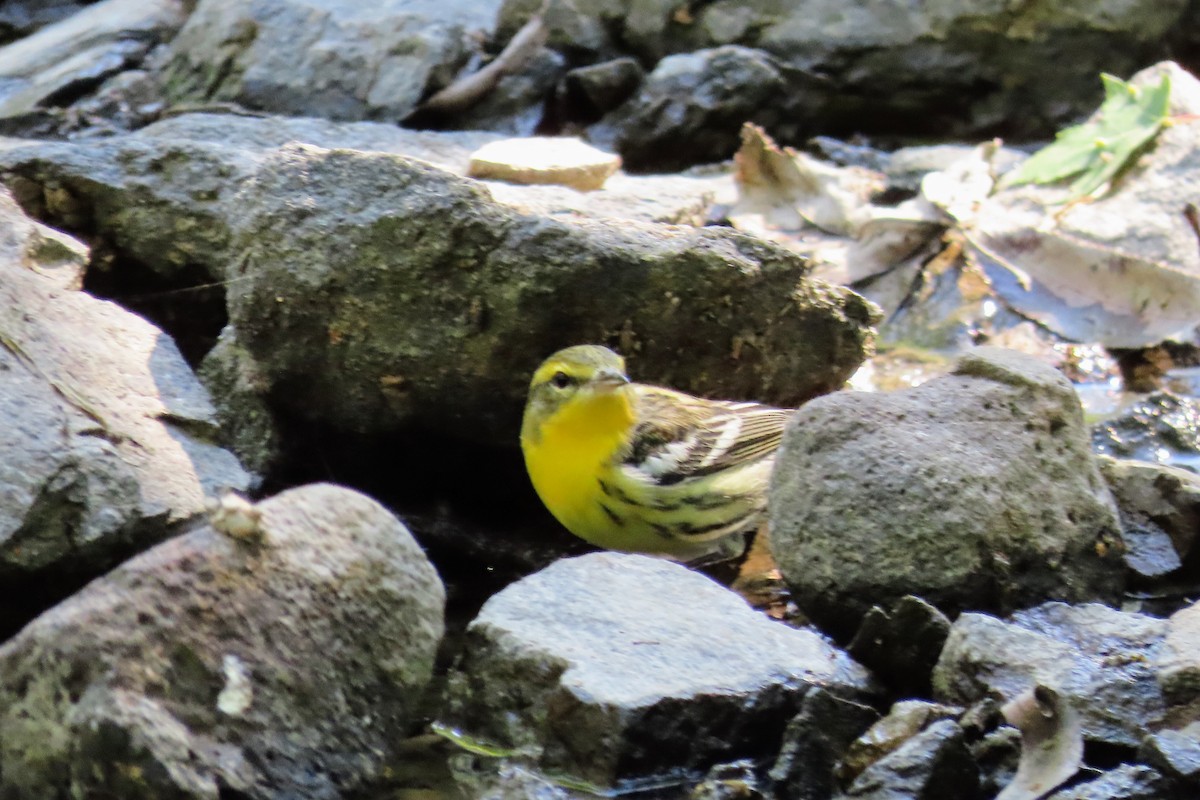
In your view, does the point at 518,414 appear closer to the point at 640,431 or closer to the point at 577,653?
the point at 640,431

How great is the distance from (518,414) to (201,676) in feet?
6.89

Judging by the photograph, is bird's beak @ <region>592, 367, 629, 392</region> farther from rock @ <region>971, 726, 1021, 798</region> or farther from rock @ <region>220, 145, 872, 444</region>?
rock @ <region>971, 726, 1021, 798</region>

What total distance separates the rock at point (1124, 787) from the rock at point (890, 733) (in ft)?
1.17

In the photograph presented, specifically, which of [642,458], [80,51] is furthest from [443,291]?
[80,51]

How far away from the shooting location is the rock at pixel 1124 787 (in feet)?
9.23

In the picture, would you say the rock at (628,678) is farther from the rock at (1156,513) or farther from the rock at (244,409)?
the rock at (244,409)

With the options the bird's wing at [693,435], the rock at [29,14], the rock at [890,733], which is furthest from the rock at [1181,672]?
the rock at [29,14]

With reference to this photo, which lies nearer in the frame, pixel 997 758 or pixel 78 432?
pixel 997 758

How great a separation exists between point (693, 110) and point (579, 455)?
4.10m

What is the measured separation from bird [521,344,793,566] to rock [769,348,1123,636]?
0.68 m

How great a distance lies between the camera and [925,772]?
3.00 metres

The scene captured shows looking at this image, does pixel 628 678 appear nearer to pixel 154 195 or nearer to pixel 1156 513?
pixel 1156 513

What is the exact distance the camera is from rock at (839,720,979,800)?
9.81ft

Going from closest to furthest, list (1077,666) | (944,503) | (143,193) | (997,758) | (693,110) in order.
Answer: (997,758) < (1077,666) < (944,503) < (143,193) < (693,110)
